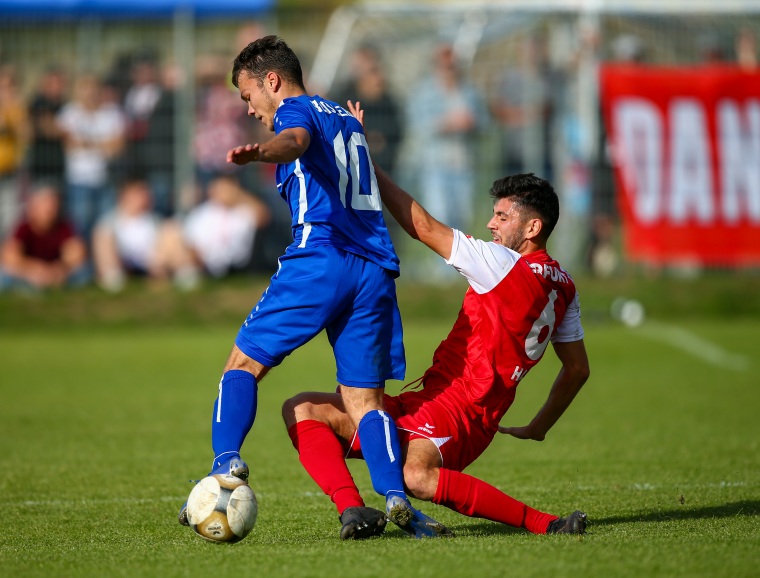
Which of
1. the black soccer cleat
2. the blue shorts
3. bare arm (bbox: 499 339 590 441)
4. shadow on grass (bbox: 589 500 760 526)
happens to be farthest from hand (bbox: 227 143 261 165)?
shadow on grass (bbox: 589 500 760 526)

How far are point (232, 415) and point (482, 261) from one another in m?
1.34

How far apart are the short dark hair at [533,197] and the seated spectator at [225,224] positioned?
10.7 m

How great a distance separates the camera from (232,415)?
17.4 ft

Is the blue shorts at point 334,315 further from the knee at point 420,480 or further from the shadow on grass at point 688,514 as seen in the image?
the shadow on grass at point 688,514

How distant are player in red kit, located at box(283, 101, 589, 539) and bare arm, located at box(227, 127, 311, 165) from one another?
720 mm

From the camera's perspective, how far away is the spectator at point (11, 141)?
641 inches

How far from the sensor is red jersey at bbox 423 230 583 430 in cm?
545

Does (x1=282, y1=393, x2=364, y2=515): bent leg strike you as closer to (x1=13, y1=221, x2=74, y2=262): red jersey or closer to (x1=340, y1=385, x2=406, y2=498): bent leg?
(x1=340, y1=385, x2=406, y2=498): bent leg

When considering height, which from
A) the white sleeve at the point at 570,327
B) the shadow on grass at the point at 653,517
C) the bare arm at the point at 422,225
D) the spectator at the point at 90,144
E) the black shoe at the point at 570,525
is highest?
the spectator at the point at 90,144

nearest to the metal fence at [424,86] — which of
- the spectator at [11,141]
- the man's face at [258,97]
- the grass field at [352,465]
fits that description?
the spectator at [11,141]

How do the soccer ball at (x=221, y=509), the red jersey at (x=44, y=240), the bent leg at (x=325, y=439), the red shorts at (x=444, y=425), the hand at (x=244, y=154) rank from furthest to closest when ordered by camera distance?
the red jersey at (x=44, y=240) < the red shorts at (x=444, y=425) < the bent leg at (x=325, y=439) < the soccer ball at (x=221, y=509) < the hand at (x=244, y=154)

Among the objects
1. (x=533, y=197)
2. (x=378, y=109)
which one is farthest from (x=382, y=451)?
(x=378, y=109)

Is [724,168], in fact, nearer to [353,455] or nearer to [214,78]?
[214,78]

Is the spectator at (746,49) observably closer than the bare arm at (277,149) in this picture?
No
